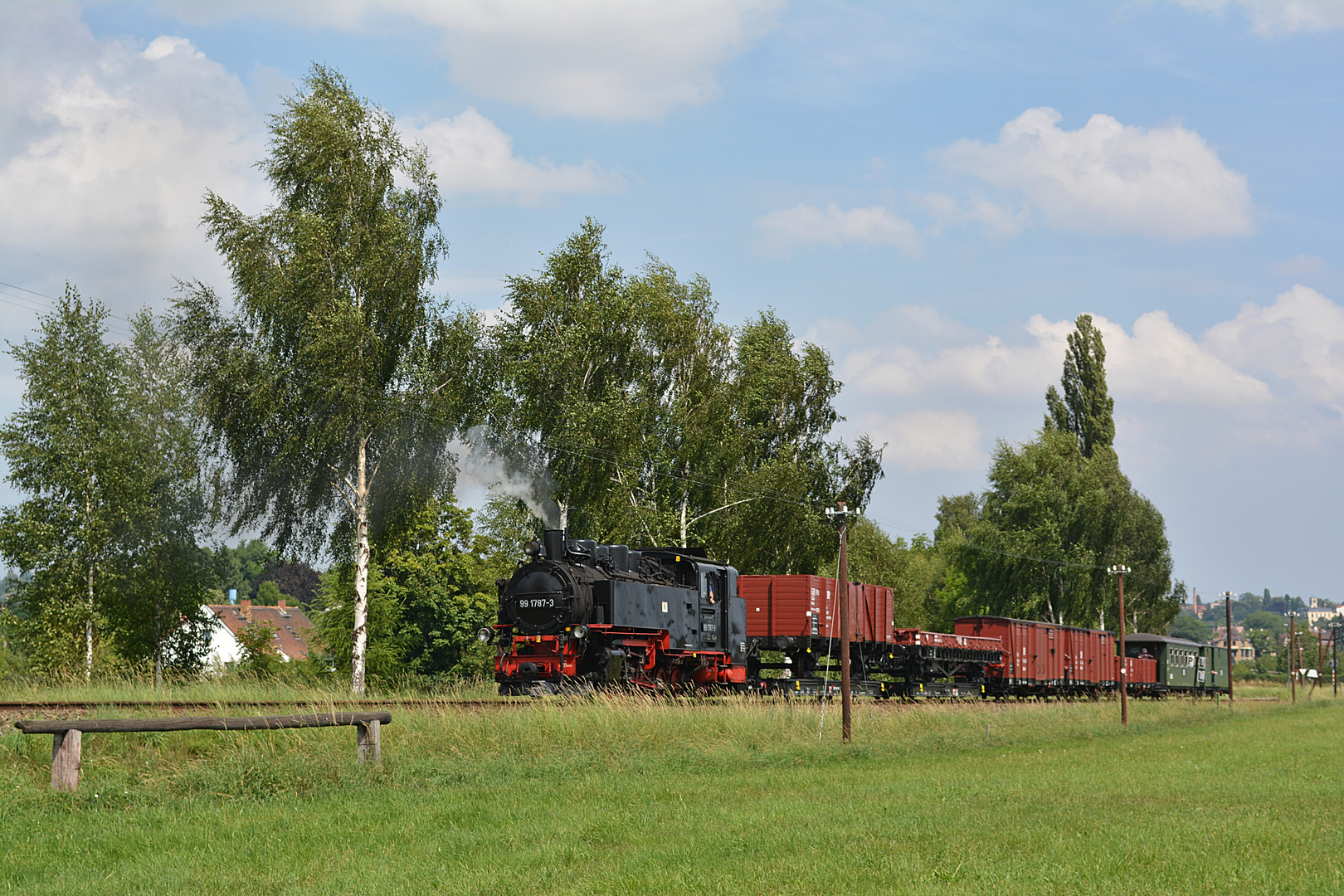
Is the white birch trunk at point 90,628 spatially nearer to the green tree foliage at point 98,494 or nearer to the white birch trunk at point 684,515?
the green tree foliage at point 98,494

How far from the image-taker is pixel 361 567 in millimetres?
29719

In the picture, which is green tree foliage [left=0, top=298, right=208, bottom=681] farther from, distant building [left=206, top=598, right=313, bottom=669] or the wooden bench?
distant building [left=206, top=598, right=313, bottom=669]

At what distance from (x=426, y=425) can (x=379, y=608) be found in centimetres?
2167

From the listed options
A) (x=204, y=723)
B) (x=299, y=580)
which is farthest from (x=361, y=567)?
(x=299, y=580)

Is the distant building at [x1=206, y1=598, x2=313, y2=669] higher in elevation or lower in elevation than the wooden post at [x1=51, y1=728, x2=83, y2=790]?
lower

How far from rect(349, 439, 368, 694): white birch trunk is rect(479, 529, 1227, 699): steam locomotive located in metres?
4.85

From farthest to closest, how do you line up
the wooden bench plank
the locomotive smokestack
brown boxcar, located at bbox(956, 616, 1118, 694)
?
brown boxcar, located at bbox(956, 616, 1118, 694) < the locomotive smokestack < the wooden bench plank

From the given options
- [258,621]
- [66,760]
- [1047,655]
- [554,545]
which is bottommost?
[258,621]

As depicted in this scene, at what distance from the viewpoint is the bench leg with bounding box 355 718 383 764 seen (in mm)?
13516

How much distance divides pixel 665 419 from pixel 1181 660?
34.7m

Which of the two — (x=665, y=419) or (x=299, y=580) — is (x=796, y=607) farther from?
(x=299, y=580)

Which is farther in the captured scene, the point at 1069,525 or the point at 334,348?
the point at 1069,525

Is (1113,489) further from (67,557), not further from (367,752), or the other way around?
(367,752)

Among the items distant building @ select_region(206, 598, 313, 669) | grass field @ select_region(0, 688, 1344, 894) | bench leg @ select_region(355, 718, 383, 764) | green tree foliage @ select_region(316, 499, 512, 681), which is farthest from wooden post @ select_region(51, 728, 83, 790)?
distant building @ select_region(206, 598, 313, 669)
